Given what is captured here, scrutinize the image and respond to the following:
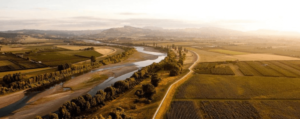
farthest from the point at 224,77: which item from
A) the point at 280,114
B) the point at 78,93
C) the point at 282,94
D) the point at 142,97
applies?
the point at 78,93

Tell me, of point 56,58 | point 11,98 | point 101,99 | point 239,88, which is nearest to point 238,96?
point 239,88

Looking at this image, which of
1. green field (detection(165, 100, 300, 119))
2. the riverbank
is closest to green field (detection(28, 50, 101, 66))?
the riverbank

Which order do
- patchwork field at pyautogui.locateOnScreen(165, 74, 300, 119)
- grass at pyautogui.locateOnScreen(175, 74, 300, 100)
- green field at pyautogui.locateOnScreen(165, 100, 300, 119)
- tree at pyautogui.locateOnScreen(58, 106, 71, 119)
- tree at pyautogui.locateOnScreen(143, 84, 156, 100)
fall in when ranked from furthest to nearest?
grass at pyautogui.locateOnScreen(175, 74, 300, 100) < tree at pyautogui.locateOnScreen(143, 84, 156, 100) < patchwork field at pyautogui.locateOnScreen(165, 74, 300, 119) < tree at pyautogui.locateOnScreen(58, 106, 71, 119) < green field at pyautogui.locateOnScreen(165, 100, 300, 119)

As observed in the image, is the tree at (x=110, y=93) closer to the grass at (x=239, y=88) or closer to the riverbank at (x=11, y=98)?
the grass at (x=239, y=88)

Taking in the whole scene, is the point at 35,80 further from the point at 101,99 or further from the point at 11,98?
the point at 101,99

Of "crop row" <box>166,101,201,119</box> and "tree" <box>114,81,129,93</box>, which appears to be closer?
"crop row" <box>166,101,201,119</box>

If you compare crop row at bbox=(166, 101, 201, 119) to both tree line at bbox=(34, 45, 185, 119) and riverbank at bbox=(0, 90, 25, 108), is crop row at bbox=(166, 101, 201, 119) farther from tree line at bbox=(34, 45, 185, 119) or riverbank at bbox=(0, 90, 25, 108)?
riverbank at bbox=(0, 90, 25, 108)

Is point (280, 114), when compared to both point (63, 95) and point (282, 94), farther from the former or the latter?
point (63, 95)

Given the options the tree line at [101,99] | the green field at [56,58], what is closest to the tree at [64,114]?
the tree line at [101,99]
